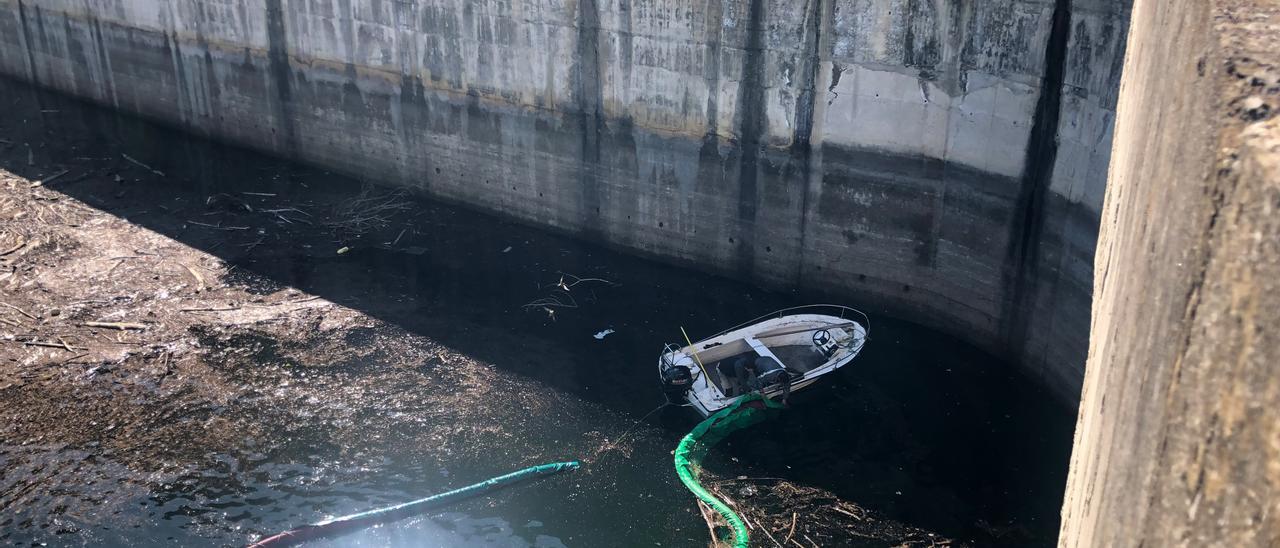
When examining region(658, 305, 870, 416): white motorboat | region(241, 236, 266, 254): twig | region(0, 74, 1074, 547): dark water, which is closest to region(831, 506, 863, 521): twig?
region(0, 74, 1074, 547): dark water

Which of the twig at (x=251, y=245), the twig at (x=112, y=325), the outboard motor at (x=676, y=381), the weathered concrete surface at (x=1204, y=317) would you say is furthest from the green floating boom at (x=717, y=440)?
the twig at (x=251, y=245)

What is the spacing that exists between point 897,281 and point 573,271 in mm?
6258

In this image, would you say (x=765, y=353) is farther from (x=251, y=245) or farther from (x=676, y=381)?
(x=251, y=245)

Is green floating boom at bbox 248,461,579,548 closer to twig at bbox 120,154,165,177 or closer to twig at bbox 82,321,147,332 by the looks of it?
twig at bbox 82,321,147,332

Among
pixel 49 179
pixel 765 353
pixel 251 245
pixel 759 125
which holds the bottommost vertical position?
pixel 765 353

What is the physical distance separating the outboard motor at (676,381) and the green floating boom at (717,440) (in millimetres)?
697

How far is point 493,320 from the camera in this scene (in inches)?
695

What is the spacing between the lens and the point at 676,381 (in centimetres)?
1480

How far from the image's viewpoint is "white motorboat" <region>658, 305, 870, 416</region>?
14.8 metres

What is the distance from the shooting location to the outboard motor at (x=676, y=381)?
583 inches

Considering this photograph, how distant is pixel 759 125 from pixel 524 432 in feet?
23.2

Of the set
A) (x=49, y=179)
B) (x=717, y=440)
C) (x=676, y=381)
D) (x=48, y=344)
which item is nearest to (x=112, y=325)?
(x=48, y=344)

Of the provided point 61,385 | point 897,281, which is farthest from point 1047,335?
point 61,385

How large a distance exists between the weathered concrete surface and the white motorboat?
11.5 metres
